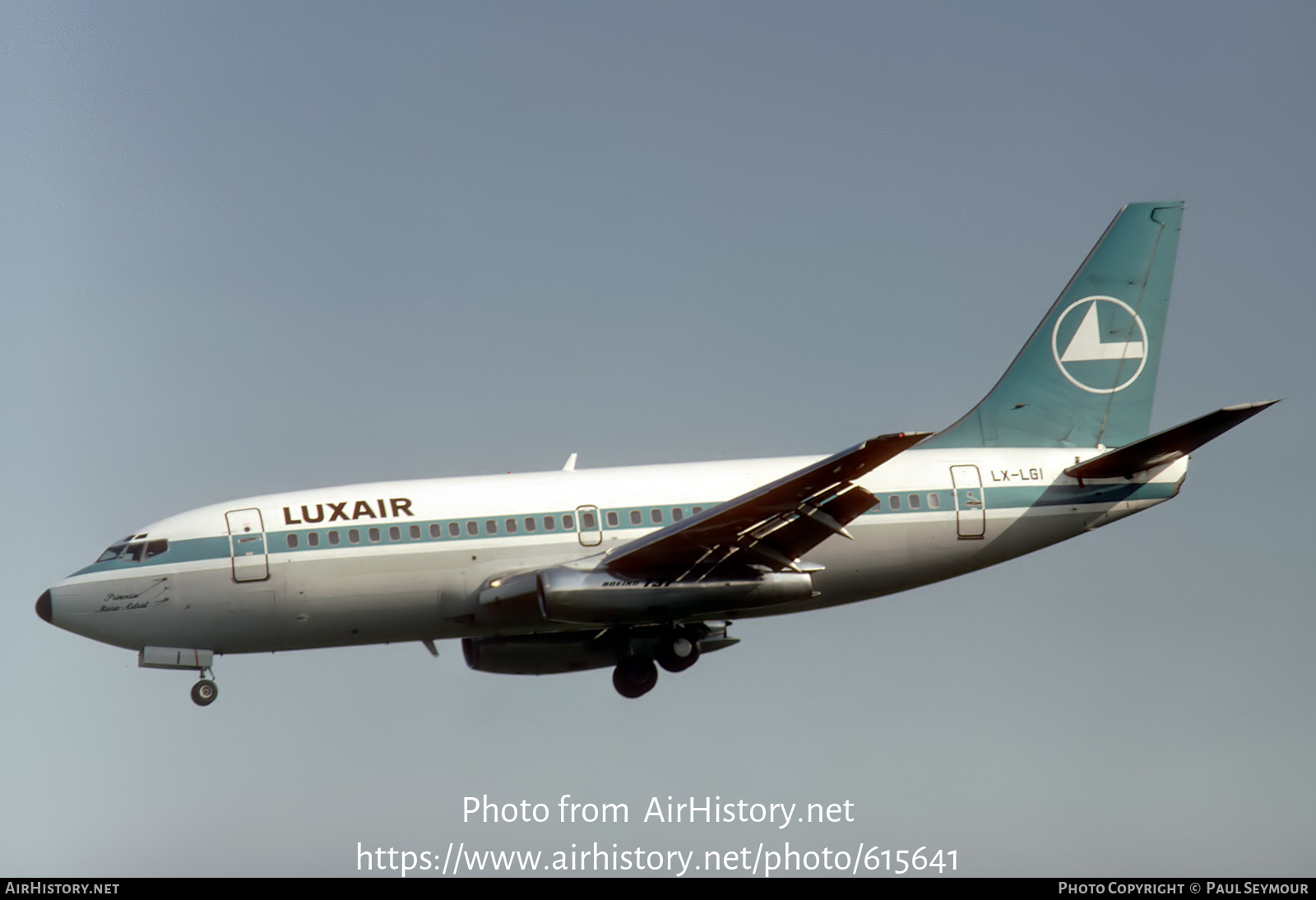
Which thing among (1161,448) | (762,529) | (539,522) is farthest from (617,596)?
(1161,448)

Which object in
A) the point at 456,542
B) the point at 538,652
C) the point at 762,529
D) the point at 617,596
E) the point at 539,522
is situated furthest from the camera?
the point at 538,652

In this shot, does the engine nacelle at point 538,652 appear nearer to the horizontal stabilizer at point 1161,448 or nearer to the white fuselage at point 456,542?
the white fuselage at point 456,542

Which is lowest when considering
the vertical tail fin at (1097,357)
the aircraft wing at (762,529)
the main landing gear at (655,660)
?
the main landing gear at (655,660)

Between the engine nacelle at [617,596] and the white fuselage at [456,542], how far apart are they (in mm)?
625

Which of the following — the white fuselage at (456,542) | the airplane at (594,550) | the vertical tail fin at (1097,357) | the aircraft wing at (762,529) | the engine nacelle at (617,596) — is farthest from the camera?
the vertical tail fin at (1097,357)

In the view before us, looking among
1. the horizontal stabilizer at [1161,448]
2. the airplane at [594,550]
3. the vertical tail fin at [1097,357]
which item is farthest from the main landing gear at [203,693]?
the horizontal stabilizer at [1161,448]

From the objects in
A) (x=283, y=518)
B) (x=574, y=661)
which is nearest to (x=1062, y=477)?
(x=574, y=661)

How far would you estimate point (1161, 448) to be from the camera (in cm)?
3453

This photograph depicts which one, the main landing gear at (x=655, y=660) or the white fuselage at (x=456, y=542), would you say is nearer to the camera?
the white fuselage at (x=456, y=542)

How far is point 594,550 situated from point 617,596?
77.6 inches

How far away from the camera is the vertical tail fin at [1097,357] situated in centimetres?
3750

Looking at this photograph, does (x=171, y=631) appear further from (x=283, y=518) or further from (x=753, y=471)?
(x=753, y=471)

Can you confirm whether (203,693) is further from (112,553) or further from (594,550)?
(594,550)

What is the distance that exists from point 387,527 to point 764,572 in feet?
27.3
